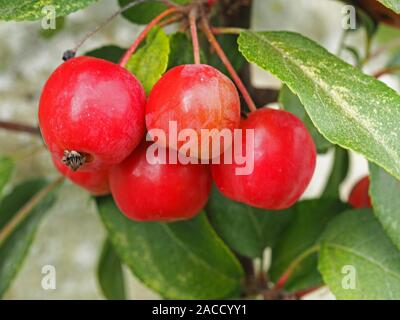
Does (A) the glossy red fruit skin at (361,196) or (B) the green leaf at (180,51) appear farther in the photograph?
(A) the glossy red fruit skin at (361,196)

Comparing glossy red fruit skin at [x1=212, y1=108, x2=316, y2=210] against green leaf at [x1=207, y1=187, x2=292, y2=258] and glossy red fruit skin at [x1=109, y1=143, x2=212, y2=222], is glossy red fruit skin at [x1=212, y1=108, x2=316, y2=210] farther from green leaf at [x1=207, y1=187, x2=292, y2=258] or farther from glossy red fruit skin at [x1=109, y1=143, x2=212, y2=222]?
green leaf at [x1=207, y1=187, x2=292, y2=258]

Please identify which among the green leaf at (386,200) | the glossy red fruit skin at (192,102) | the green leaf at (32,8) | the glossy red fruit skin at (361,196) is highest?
the green leaf at (32,8)

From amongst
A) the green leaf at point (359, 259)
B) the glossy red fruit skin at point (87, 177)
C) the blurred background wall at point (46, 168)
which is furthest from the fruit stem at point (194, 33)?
the blurred background wall at point (46, 168)

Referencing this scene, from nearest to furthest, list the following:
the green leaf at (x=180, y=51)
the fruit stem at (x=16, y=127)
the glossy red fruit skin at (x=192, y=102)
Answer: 1. the glossy red fruit skin at (x=192, y=102)
2. the green leaf at (x=180, y=51)
3. the fruit stem at (x=16, y=127)

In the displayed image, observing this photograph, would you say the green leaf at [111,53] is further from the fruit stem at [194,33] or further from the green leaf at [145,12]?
the fruit stem at [194,33]
